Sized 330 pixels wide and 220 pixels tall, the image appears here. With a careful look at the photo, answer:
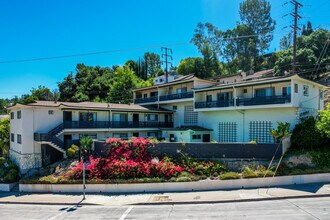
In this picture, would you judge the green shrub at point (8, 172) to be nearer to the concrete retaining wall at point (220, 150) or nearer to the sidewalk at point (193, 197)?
the sidewalk at point (193, 197)

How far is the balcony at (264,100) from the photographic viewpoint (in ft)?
77.7

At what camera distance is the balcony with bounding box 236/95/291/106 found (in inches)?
932

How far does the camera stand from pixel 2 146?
35.9m

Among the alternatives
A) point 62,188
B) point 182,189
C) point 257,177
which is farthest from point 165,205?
point 62,188

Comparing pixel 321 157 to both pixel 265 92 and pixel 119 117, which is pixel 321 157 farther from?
pixel 119 117

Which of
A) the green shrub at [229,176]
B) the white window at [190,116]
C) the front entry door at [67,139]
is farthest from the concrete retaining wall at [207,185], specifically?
the white window at [190,116]

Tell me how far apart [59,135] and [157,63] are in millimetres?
56078

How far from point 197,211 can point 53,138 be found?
60.6 feet

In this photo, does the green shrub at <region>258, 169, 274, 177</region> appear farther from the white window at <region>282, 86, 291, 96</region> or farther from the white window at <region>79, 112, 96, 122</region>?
the white window at <region>79, 112, 96, 122</region>

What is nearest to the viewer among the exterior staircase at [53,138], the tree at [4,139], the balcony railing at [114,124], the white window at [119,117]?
the exterior staircase at [53,138]

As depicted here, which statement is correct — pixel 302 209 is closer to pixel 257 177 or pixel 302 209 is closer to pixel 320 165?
pixel 257 177

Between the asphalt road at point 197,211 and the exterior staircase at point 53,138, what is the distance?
9.19 meters

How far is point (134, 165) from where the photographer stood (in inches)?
835

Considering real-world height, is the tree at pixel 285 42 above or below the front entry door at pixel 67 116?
above
